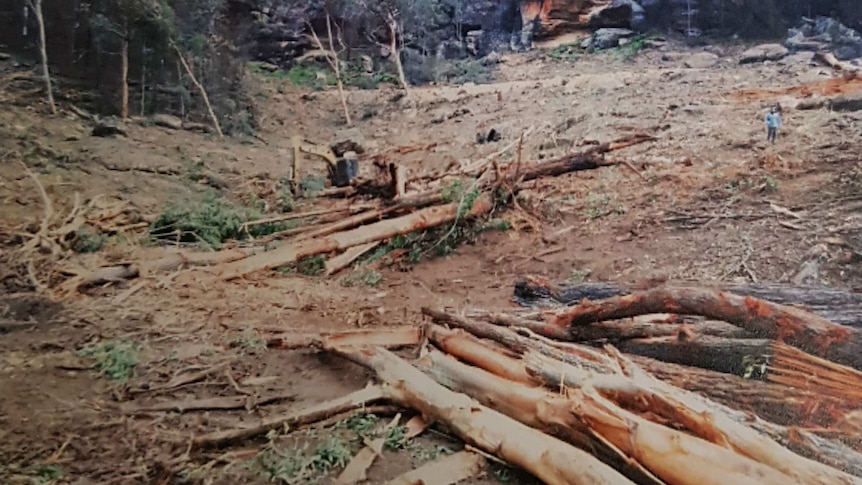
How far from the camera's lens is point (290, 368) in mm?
2471

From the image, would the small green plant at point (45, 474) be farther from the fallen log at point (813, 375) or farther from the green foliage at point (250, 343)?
the fallen log at point (813, 375)

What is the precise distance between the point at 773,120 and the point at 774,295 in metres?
1.18

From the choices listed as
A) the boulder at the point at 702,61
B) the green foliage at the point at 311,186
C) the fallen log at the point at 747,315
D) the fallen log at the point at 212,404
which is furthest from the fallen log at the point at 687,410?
the boulder at the point at 702,61

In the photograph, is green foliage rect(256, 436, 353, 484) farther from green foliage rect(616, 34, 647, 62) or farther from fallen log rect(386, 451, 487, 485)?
green foliage rect(616, 34, 647, 62)

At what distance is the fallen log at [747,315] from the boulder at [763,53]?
6.13ft

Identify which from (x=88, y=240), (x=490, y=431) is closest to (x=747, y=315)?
(x=490, y=431)

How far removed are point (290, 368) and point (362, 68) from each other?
2824mm

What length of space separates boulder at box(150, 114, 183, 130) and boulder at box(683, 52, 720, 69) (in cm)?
281

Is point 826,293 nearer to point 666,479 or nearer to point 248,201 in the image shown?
point 666,479

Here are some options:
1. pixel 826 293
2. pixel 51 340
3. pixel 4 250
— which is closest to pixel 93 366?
pixel 51 340

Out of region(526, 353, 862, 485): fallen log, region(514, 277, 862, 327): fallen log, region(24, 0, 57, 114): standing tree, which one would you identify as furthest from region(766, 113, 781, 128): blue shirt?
region(24, 0, 57, 114): standing tree

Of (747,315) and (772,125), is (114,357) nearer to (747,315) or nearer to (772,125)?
(747,315)

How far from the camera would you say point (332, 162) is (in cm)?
409

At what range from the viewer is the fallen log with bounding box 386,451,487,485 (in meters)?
1.81
